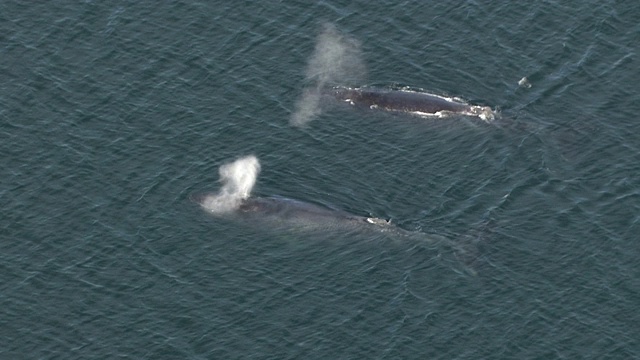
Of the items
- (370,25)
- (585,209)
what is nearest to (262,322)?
(585,209)

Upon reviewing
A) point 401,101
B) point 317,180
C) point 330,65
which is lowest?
point 317,180

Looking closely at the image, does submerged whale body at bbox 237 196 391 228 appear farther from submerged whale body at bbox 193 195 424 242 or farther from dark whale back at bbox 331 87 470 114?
dark whale back at bbox 331 87 470 114

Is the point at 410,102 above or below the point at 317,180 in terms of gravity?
above

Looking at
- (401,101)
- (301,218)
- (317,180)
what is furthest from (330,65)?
(301,218)

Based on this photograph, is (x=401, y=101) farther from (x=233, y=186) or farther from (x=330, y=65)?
(x=233, y=186)

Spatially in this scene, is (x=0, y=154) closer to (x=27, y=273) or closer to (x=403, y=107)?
(x=27, y=273)

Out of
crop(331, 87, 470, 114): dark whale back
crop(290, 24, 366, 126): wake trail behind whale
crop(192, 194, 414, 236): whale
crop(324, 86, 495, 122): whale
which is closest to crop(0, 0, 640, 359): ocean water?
crop(290, 24, 366, 126): wake trail behind whale
